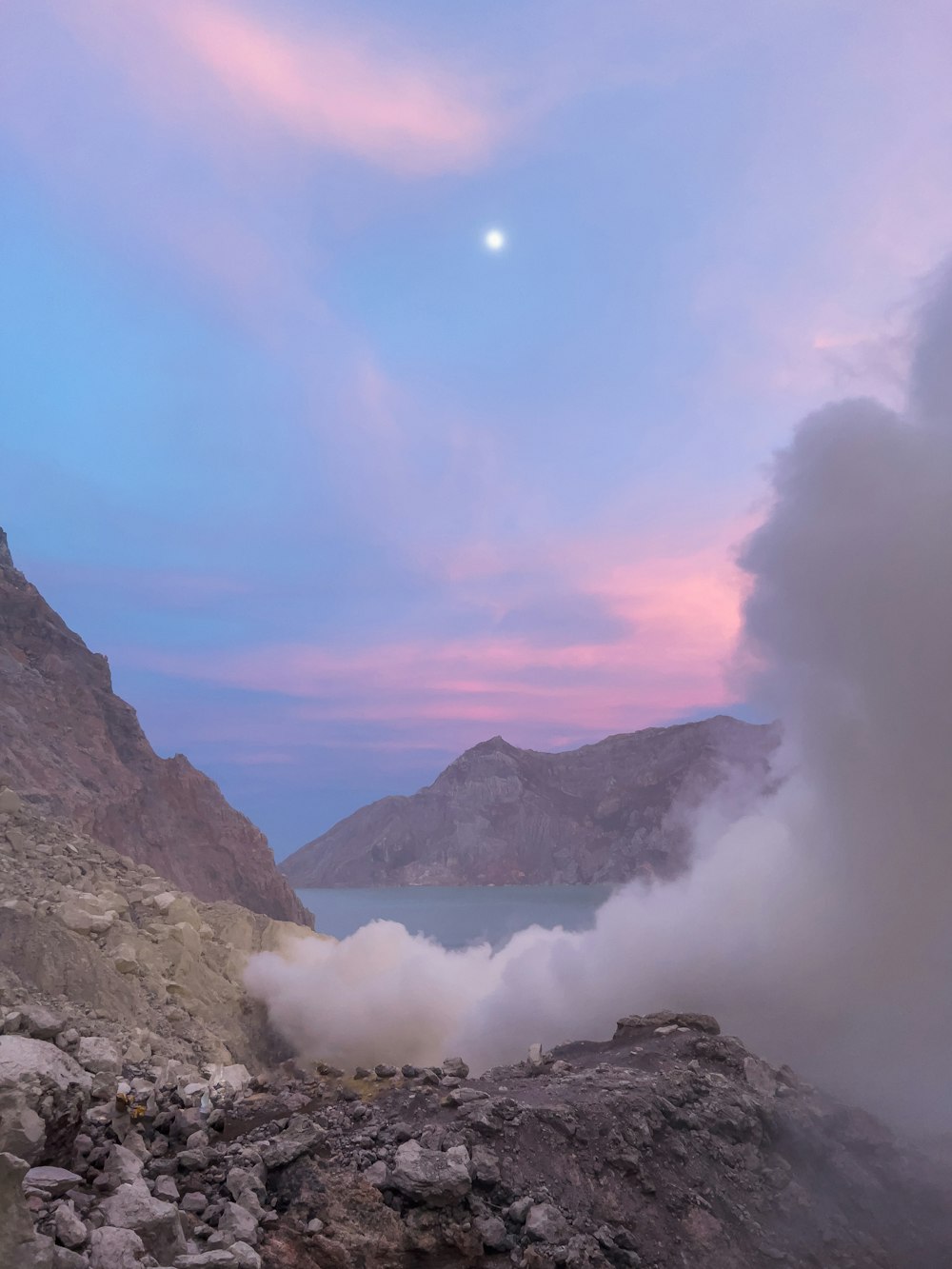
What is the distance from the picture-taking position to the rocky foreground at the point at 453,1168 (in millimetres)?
8414

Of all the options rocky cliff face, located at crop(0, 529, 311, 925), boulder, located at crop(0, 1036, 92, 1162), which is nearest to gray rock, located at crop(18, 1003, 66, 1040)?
boulder, located at crop(0, 1036, 92, 1162)

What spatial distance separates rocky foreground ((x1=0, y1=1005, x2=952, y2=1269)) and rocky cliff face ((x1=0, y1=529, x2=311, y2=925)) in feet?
97.3

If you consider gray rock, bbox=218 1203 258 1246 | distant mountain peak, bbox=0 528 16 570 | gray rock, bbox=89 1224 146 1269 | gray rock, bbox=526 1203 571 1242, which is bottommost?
gray rock, bbox=526 1203 571 1242

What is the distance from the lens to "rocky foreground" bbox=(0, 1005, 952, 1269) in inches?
331

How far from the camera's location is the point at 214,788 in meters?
54.5

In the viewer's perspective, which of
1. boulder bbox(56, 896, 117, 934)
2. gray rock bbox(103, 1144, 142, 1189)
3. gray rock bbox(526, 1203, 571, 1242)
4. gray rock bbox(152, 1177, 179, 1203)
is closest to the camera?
gray rock bbox(103, 1144, 142, 1189)

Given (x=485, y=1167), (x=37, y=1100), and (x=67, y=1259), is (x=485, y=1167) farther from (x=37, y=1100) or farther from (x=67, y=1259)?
(x=37, y=1100)

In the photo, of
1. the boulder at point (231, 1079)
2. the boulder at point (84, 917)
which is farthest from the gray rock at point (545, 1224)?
the boulder at point (84, 917)

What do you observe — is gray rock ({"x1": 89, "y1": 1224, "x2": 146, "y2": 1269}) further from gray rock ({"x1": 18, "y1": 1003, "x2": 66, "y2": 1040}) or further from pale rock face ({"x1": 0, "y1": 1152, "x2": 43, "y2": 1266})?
gray rock ({"x1": 18, "y1": 1003, "x2": 66, "y2": 1040})

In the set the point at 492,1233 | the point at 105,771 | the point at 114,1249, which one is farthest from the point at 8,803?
the point at 105,771

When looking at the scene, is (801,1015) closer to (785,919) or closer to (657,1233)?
(785,919)

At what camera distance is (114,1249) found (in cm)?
748

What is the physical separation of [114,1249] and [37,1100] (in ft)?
5.26

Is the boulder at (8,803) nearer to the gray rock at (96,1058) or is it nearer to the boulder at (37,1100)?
the gray rock at (96,1058)
